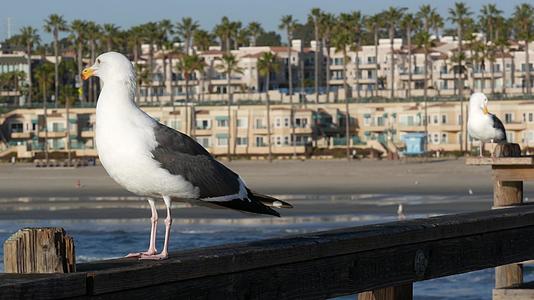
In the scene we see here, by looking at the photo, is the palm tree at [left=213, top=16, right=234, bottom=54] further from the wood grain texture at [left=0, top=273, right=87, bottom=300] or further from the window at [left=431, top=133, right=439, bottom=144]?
the wood grain texture at [left=0, top=273, right=87, bottom=300]

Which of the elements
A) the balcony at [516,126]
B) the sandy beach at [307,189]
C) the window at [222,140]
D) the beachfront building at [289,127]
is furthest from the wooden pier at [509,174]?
the window at [222,140]

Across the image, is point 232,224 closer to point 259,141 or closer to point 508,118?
point 508,118

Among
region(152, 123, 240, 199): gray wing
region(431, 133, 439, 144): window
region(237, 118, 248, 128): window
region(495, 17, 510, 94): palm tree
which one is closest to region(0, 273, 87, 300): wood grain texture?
region(152, 123, 240, 199): gray wing

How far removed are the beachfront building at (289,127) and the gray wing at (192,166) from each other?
375 feet

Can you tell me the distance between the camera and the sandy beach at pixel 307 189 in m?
58.8

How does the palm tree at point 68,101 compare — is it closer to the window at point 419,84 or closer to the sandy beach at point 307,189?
the sandy beach at point 307,189

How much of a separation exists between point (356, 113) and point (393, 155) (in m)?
17.5

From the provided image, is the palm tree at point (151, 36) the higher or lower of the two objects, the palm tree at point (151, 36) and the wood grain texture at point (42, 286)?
the higher

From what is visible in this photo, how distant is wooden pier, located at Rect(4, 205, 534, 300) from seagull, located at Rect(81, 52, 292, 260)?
A: 2.03 ft

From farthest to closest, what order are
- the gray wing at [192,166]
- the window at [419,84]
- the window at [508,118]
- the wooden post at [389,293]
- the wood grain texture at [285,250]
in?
1. the window at [419,84]
2. the window at [508,118]
3. the gray wing at [192,166]
4. the wooden post at [389,293]
5. the wood grain texture at [285,250]

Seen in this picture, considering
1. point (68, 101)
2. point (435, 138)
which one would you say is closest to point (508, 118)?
point (435, 138)

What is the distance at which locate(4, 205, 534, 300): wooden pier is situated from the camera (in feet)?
15.4

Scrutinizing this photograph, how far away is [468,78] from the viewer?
159 m

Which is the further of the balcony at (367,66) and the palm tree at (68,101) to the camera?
the balcony at (367,66)
